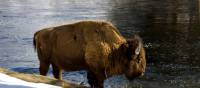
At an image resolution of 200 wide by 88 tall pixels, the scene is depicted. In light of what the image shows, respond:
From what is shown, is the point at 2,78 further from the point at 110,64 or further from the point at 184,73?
the point at 184,73

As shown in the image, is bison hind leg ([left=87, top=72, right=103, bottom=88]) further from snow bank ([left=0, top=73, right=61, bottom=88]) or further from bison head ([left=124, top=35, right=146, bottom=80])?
snow bank ([left=0, top=73, right=61, bottom=88])

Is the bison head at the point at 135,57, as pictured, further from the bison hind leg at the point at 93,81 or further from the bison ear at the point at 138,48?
the bison hind leg at the point at 93,81

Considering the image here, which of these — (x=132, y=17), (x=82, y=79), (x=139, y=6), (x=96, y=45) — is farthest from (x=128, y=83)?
(x=139, y=6)

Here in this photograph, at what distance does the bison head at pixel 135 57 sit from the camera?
1080 cm

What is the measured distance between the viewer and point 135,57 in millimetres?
10938

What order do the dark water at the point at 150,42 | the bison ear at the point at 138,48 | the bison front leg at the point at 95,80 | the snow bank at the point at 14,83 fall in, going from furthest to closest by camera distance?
the dark water at the point at 150,42 → the bison front leg at the point at 95,80 → the bison ear at the point at 138,48 → the snow bank at the point at 14,83

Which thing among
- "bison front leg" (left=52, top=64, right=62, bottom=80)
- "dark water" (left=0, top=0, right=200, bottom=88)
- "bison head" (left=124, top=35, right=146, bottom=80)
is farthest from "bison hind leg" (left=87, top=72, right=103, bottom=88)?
"dark water" (left=0, top=0, right=200, bottom=88)

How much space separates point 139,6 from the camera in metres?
41.9

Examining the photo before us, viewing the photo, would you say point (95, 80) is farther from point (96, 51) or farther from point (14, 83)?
point (14, 83)

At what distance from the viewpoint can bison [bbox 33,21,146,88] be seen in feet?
35.6

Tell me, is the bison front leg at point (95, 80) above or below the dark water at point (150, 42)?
above

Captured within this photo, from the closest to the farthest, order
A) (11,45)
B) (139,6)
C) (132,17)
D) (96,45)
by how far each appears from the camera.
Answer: (96,45) < (11,45) < (132,17) < (139,6)

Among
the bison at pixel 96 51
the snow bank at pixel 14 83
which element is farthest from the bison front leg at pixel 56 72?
the snow bank at pixel 14 83

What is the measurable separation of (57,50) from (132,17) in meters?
22.1
